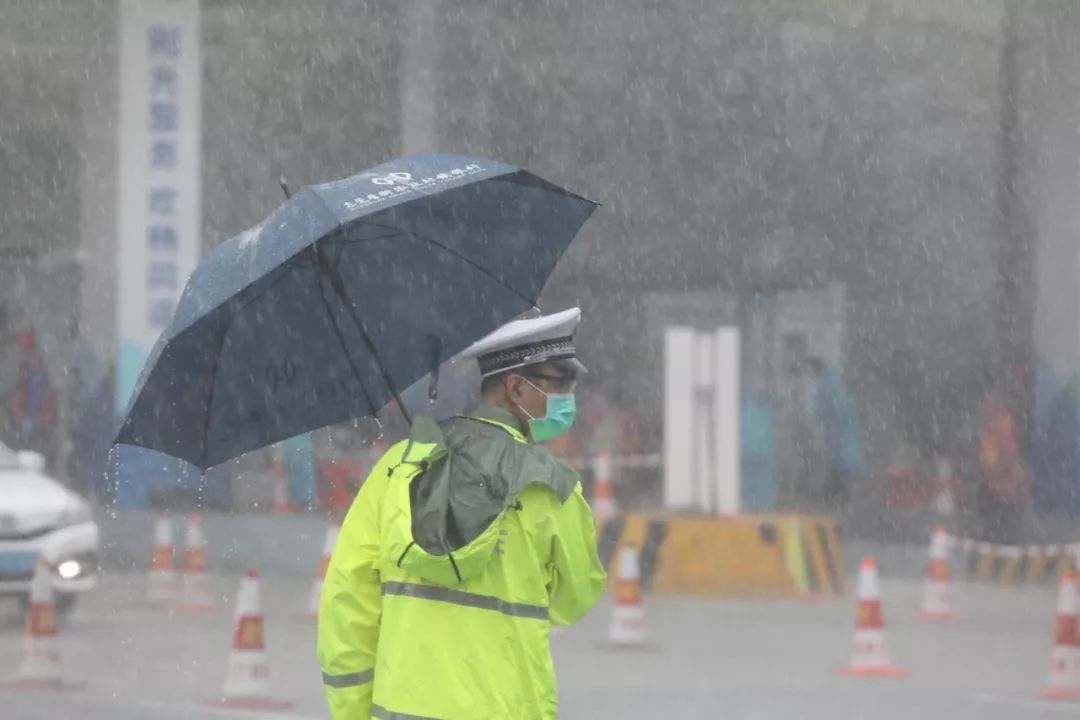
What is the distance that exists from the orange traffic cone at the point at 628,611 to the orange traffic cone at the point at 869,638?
111 cm

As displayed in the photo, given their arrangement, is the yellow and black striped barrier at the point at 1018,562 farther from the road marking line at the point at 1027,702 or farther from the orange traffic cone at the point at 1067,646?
the orange traffic cone at the point at 1067,646

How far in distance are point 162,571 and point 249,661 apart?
3.15 metres

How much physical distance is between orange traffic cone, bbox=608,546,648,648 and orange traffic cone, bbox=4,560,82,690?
8.87 ft

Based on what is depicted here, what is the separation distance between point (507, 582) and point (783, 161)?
1104cm

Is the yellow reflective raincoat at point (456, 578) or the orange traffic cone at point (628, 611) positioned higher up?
the yellow reflective raincoat at point (456, 578)

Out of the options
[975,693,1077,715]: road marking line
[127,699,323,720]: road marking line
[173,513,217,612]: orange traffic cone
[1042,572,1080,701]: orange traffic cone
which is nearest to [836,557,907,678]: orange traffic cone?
[975,693,1077,715]: road marking line

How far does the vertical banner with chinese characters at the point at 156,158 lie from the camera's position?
12.8 metres

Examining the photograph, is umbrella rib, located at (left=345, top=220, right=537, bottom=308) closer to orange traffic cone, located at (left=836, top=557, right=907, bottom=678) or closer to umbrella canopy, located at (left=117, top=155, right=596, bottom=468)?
umbrella canopy, located at (left=117, top=155, right=596, bottom=468)

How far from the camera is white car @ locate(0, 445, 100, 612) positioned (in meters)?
10.4

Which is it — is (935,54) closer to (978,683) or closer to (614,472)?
(614,472)

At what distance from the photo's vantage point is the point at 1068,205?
13727 millimetres

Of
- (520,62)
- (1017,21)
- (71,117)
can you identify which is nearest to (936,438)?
(1017,21)

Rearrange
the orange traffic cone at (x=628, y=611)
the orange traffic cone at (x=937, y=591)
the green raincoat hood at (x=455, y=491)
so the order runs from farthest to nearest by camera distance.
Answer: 1. the orange traffic cone at (x=937, y=591)
2. the orange traffic cone at (x=628, y=611)
3. the green raincoat hood at (x=455, y=491)

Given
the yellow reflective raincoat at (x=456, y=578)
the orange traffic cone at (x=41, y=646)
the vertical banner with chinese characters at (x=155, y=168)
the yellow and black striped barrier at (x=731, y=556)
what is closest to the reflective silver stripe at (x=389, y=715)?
the yellow reflective raincoat at (x=456, y=578)
